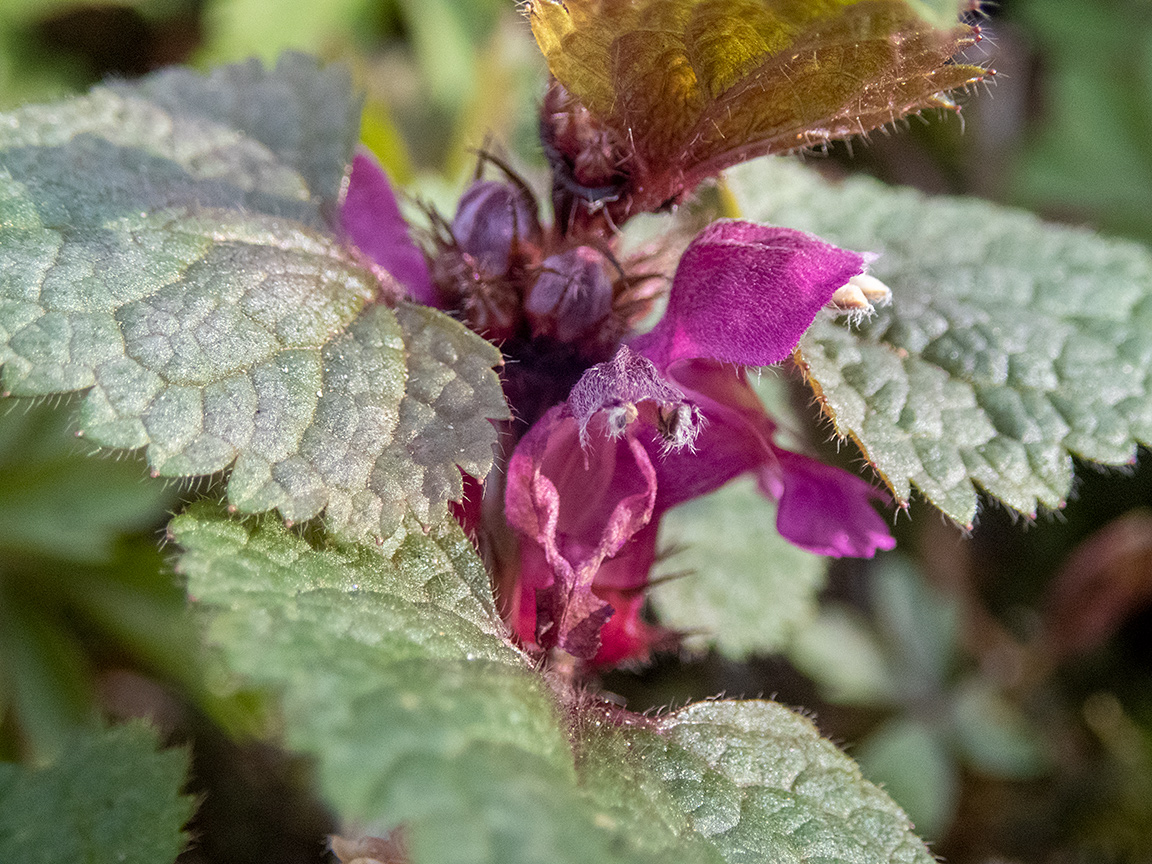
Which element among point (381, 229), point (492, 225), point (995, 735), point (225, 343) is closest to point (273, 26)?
point (381, 229)

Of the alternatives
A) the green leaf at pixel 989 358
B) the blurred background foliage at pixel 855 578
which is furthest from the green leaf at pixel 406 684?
the blurred background foliage at pixel 855 578

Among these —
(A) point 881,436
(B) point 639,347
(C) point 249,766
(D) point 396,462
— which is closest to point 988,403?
(A) point 881,436

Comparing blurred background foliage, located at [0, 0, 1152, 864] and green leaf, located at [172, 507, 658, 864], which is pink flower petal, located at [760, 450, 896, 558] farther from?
blurred background foliage, located at [0, 0, 1152, 864]

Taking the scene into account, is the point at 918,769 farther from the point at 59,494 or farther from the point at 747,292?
the point at 59,494

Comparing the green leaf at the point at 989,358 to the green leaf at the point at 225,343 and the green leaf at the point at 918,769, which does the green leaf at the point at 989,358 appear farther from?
the green leaf at the point at 918,769

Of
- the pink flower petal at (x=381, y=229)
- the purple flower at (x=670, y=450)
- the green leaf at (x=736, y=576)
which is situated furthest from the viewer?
the green leaf at (x=736, y=576)
